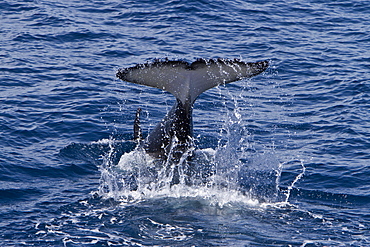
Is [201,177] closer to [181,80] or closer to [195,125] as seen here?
[181,80]

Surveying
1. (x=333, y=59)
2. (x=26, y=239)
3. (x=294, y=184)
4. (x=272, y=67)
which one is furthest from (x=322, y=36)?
(x=26, y=239)

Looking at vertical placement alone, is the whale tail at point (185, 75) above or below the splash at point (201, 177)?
above

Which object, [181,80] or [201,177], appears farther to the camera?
[181,80]

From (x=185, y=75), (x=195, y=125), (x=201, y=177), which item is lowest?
(x=201, y=177)

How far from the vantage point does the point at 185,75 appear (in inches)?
595

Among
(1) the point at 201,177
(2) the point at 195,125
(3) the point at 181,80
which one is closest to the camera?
(1) the point at 201,177

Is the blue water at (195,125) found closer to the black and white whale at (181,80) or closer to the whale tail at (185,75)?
the black and white whale at (181,80)

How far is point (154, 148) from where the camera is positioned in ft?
51.8

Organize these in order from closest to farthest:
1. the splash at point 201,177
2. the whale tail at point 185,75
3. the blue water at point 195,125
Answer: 1. the blue water at point 195,125
2. the splash at point 201,177
3. the whale tail at point 185,75

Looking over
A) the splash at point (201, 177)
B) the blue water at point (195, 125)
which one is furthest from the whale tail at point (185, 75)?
the blue water at point (195, 125)

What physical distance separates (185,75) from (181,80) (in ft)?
0.53

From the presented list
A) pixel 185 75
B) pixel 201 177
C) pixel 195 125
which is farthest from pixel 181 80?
pixel 195 125

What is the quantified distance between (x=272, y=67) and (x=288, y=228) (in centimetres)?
1174

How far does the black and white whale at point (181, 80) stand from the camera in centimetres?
1461
